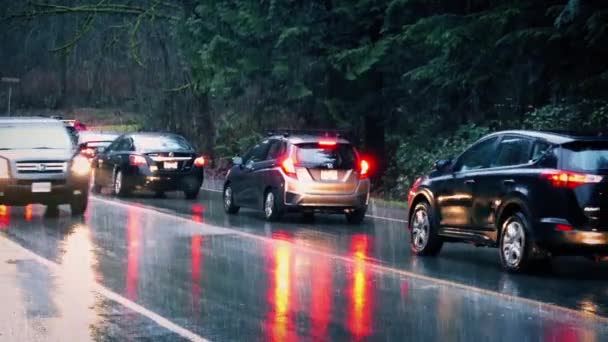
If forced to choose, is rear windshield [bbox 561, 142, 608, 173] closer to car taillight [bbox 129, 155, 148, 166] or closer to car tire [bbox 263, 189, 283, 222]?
car tire [bbox 263, 189, 283, 222]

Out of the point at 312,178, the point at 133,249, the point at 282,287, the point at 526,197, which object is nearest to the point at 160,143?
the point at 312,178

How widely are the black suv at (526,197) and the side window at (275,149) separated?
5.56 meters

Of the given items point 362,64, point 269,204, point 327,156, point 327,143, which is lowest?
point 269,204

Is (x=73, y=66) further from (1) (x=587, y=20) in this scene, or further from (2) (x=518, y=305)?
(2) (x=518, y=305)

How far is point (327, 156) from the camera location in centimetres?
A: 2136

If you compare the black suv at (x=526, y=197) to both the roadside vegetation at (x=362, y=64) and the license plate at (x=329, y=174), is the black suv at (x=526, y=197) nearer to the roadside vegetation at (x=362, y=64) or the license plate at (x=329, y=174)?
the license plate at (x=329, y=174)

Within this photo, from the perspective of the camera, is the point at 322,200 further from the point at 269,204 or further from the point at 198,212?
the point at 198,212

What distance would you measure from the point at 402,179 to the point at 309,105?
4.17 metres

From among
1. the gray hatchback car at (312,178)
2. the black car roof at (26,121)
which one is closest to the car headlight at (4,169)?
the black car roof at (26,121)

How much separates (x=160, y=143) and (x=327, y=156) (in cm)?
839

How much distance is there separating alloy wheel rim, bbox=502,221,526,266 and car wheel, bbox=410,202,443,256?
1.67 metres

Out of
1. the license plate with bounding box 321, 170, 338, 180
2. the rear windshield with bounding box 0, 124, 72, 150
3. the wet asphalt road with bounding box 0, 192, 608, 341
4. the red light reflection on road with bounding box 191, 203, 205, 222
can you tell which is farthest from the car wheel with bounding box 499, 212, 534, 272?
the rear windshield with bounding box 0, 124, 72, 150

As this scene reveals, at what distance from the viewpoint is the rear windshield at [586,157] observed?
14.0 m

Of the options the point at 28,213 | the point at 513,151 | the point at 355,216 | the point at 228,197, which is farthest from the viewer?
the point at 228,197
